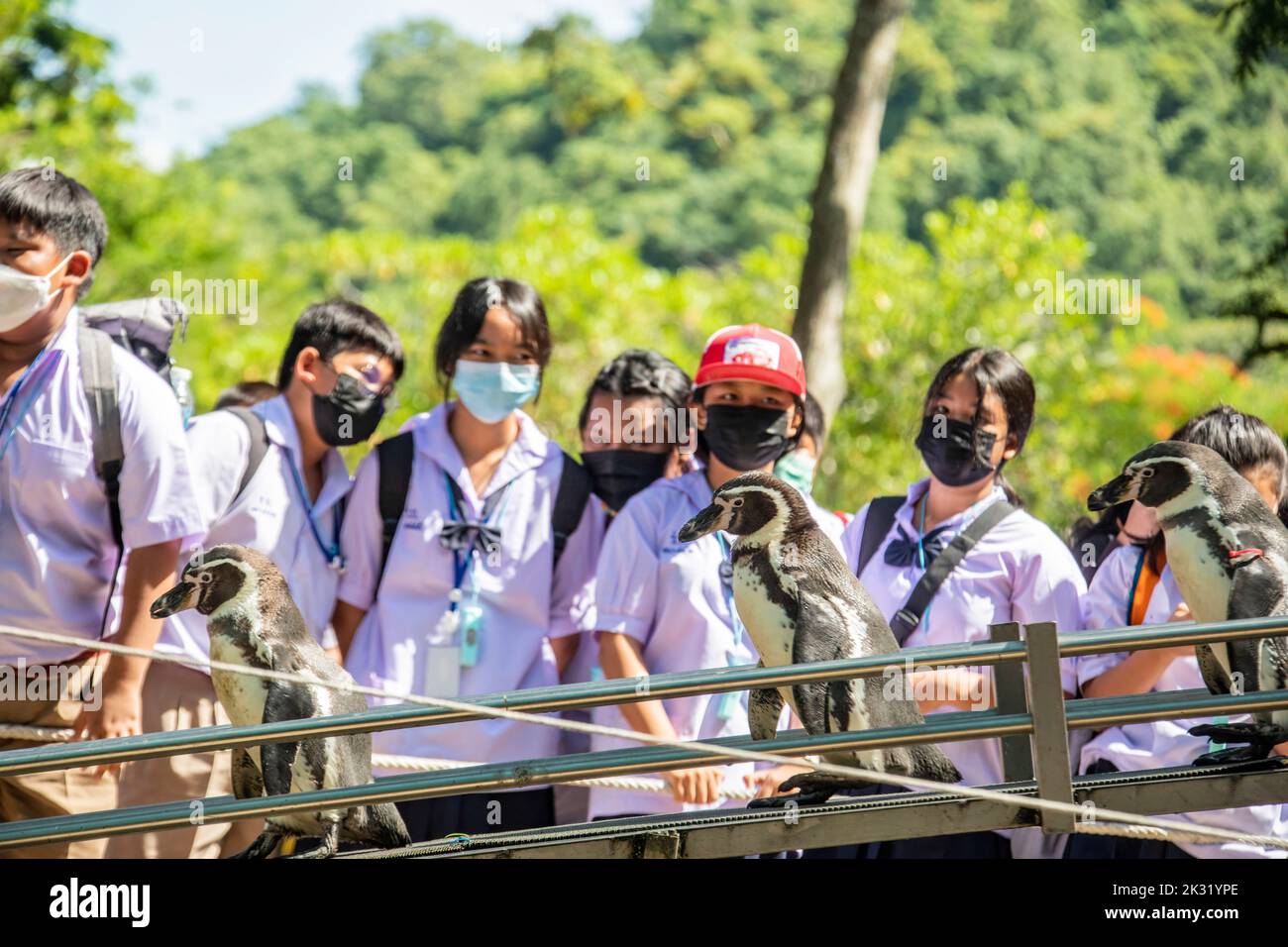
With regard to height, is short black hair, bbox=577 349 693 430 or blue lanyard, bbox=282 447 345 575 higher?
short black hair, bbox=577 349 693 430

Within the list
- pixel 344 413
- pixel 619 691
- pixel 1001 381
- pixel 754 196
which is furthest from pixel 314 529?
pixel 754 196

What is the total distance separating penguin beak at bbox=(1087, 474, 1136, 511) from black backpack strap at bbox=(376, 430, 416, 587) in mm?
2357

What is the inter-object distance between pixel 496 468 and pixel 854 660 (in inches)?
85.6

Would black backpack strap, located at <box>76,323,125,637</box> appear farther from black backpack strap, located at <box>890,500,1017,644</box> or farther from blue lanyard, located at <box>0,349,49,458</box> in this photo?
black backpack strap, located at <box>890,500,1017,644</box>

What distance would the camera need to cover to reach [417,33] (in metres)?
73.7

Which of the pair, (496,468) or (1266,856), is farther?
(496,468)

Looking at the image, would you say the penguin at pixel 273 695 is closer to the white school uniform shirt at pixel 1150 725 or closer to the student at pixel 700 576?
the student at pixel 700 576

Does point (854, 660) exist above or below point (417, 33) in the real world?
below

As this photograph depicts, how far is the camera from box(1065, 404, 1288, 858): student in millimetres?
4441

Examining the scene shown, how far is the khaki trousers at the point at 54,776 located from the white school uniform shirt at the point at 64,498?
69 mm

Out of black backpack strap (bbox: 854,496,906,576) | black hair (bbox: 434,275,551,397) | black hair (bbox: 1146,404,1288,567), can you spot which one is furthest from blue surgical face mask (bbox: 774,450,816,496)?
black hair (bbox: 1146,404,1288,567)

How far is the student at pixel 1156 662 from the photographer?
4441 mm

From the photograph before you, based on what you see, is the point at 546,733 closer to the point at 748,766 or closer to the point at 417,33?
the point at 748,766

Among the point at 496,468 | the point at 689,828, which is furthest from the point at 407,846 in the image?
the point at 496,468
